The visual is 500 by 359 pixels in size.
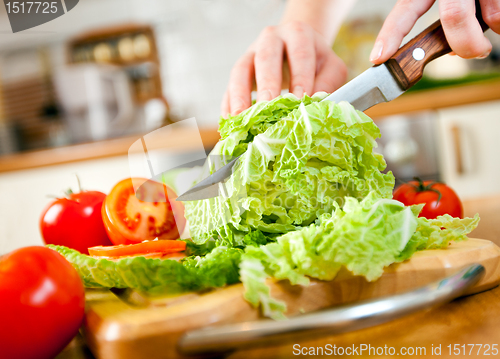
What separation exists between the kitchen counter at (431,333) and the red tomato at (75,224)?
1.67 ft

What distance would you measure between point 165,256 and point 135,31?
3.79 metres

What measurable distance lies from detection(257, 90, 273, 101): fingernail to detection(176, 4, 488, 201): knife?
23 cm

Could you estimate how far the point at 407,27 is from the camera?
40.1 inches

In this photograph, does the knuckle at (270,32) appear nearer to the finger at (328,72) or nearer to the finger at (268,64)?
the finger at (268,64)

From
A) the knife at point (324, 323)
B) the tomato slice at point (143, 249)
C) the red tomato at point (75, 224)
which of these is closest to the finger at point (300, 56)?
the tomato slice at point (143, 249)

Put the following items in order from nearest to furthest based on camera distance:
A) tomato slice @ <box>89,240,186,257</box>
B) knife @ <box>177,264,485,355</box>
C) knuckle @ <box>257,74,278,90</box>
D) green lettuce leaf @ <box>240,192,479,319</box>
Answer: knife @ <box>177,264,485,355</box> < green lettuce leaf @ <box>240,192,479,319</box> < tomato slice @ <box>89,240,186,257</box> < knuckle @ <box>257,74,278,90</box>

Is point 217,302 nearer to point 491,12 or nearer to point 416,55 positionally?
point 416,55

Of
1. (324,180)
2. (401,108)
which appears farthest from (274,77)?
(401,108)

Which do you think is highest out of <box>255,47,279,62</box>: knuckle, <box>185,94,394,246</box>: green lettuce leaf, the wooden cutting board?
<box>255,47,279,62</box>: knuckle

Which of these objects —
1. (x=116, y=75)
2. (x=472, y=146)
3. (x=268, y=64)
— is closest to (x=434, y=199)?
(x=268, y=64)

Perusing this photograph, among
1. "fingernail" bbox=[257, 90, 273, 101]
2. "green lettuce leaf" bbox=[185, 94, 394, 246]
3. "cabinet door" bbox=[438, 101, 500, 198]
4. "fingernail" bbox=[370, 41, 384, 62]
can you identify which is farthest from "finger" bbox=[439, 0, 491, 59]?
"cabinet door" bbox=[438, 101, 500, 198]

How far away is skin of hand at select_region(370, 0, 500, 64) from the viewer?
0.93 m

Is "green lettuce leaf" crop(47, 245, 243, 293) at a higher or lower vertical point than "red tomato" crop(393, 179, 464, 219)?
higher

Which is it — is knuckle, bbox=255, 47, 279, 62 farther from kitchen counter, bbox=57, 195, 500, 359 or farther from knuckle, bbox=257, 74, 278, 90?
kitchen counter, bbox=57, 195, 500, 359
